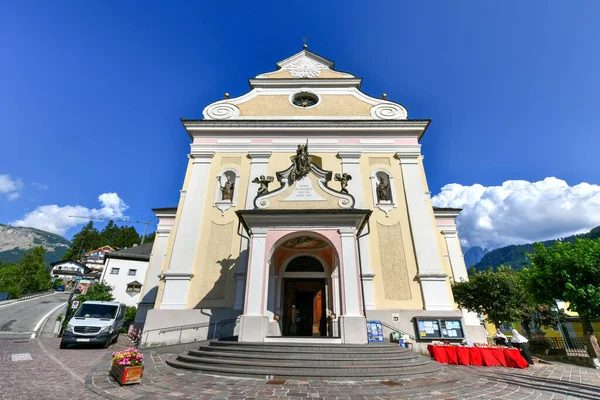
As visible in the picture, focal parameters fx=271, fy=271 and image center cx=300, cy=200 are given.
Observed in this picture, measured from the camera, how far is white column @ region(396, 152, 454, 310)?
1174 centimetres

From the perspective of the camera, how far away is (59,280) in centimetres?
5944

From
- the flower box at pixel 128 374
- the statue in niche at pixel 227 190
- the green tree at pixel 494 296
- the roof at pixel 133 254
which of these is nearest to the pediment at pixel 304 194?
the statue in niche at pixel 227 190

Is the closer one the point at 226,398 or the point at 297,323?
the point at 226,398

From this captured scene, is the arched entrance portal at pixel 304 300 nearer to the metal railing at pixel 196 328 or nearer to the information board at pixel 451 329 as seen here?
the metal railing at pixel 196 328

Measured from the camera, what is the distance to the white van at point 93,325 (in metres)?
10.7

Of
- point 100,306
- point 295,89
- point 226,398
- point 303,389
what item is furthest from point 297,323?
point 295,89

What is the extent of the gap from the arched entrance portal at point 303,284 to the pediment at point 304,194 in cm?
225

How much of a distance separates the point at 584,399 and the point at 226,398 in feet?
22.6

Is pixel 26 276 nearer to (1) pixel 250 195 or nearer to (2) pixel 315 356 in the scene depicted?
(1) pixel 250 195

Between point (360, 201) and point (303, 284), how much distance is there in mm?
5025

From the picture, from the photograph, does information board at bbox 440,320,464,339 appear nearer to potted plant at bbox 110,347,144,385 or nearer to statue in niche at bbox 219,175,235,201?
potted plant at bbox 110,347,144,385

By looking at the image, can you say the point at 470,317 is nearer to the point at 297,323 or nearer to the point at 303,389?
the point at 297,323

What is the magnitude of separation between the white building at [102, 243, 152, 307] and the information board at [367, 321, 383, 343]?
2849 centimetres

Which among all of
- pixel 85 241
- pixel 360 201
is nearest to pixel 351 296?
pixel 360 201
